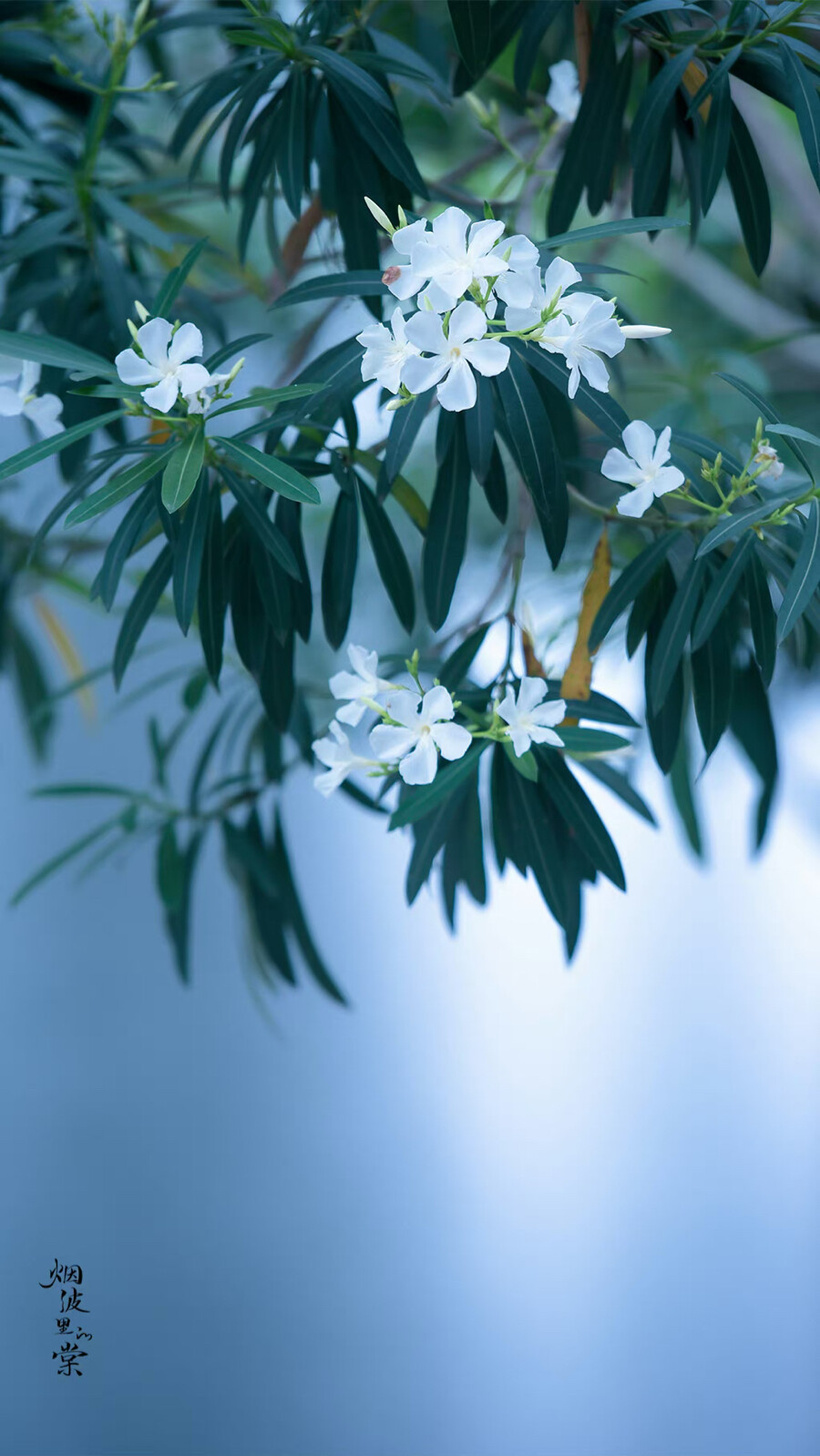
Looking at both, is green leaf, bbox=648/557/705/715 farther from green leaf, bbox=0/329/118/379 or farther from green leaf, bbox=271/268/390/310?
green leaf, bbox=0/329/118/379

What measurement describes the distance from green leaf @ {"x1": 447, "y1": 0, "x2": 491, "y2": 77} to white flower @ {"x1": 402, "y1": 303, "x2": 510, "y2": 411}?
1.37ft

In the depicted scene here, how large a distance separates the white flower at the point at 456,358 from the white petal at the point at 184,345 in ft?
0.48

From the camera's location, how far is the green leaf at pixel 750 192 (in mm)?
929

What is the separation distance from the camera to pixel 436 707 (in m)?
0.74

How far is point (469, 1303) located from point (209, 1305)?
0.39 m

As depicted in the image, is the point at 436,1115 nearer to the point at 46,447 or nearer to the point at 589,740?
the point at 589,740

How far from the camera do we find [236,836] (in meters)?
1.39

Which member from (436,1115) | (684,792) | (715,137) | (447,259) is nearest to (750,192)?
(715,137)

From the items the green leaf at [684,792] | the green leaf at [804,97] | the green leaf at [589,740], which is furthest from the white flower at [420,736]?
the green leaf at [684,792]

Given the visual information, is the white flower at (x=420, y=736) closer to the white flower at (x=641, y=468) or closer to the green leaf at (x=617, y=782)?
the white flower at (x=641, y=468)

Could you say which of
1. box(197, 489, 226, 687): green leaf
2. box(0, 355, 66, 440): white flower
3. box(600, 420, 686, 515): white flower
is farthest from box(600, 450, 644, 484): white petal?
box(0, 355, 66, 440): white flower

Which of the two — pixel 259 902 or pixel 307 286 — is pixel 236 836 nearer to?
pixel 259 902

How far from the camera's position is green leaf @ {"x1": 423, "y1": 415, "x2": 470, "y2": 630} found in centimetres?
91

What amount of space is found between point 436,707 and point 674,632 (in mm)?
231
